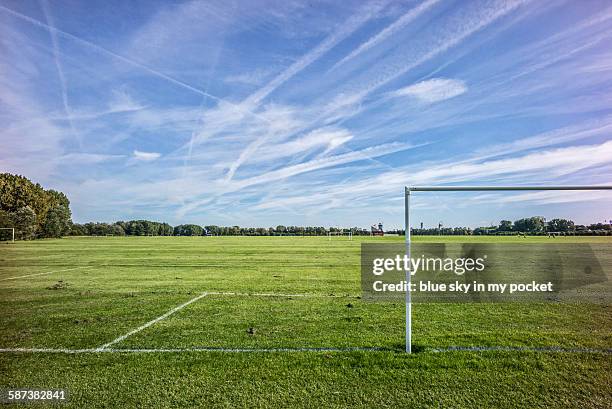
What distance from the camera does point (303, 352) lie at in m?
5.02

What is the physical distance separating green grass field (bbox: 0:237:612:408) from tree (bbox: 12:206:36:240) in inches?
2415

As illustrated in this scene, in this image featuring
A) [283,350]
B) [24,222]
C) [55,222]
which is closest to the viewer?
[283,350]

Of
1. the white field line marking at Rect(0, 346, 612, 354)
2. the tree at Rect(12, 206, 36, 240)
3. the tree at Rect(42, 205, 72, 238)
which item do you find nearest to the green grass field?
the white field line marking at Rect(0, 346, 612, 354)

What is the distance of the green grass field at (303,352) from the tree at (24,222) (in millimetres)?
61330

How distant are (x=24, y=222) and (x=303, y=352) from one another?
230ft

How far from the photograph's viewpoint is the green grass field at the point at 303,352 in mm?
3871

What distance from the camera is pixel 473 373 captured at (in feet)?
14.2

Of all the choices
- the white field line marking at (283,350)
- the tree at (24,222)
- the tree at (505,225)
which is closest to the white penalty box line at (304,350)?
the white field line marking at (283,350)

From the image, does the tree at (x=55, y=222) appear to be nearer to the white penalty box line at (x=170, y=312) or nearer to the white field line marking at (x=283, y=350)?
the white penalty box line at (x=170, y=312)

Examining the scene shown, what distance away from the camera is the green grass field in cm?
387

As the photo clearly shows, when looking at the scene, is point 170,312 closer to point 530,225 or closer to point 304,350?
point 304,350

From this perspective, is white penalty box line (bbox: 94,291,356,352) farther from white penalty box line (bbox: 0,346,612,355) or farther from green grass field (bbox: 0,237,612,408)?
white penalty box line (bbox: 0,346,612,355)

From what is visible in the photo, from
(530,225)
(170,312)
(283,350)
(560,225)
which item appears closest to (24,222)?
(170,312)

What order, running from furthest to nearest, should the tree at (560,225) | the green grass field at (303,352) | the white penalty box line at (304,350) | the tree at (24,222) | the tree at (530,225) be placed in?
the tree at (24,222) → the tree at (560,225) → the tree at (530,225) → the white penalty box line at (304,350) → the green grass field at (303,352)
